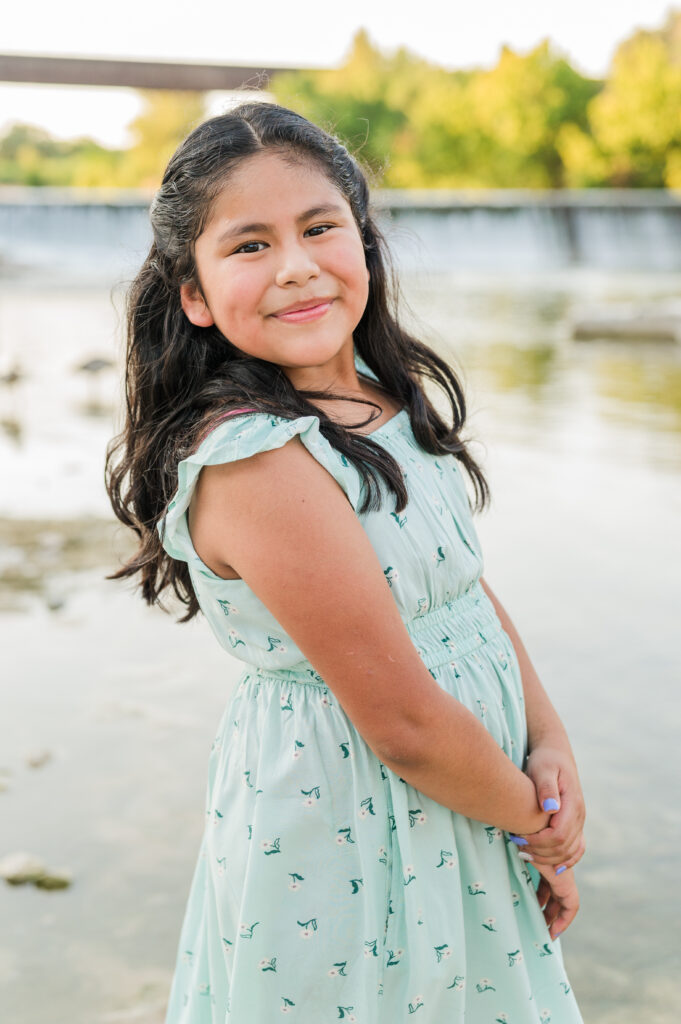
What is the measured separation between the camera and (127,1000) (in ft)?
6.35

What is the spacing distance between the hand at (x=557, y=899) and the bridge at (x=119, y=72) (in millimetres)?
40805

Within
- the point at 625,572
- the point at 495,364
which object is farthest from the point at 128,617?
the point at 495,364

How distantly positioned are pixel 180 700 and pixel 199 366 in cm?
198

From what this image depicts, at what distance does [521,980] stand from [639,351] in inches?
369

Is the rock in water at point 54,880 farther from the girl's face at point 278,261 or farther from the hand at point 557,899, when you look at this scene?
the girl's face at point 278,261

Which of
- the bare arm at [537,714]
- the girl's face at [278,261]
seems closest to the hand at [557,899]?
the bare arm at [537,714]

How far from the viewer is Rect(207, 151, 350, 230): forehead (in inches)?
46.6

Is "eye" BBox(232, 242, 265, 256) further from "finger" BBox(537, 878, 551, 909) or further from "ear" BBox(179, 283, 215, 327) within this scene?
"finger" BBox(537, 878, 551, 909)

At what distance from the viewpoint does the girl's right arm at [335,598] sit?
3.51ft

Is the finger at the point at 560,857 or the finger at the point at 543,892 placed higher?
the finger at the point at 560,857

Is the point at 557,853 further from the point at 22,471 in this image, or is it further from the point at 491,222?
the point at 491,222

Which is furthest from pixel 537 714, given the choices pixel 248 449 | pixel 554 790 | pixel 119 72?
pixel 119 72

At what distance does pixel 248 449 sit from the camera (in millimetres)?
1078

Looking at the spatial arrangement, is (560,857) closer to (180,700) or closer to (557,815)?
(557,815)
